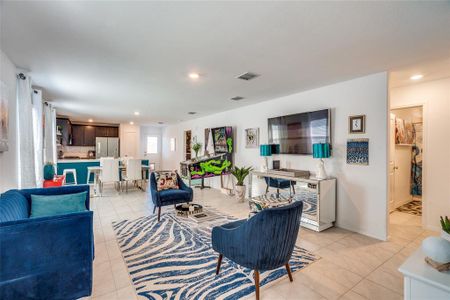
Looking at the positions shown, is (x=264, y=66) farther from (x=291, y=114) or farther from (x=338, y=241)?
(x=338, y=241)

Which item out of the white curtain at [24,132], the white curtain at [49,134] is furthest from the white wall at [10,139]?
the white curtain at [49,134]

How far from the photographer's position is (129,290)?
203 cm

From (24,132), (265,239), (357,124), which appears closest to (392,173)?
(357,124)

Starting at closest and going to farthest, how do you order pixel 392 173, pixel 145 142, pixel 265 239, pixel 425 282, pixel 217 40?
pixel 425 282, pixel 265 239, pixel 217 40, pixel 392 173, pixel 145 142

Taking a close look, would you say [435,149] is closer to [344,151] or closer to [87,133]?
[344,151]

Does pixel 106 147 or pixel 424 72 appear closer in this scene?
pixel 424 72

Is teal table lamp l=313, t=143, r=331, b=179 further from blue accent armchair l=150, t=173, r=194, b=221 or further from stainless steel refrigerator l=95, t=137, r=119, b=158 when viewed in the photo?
stainless steel refrigerator l=95, t=137, r=119, b=158

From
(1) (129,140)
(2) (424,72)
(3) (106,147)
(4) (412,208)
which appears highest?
(2) (424,72)

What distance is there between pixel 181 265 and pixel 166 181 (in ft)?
6.60

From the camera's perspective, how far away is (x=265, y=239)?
1795 millimetres

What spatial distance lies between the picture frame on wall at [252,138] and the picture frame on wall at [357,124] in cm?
224

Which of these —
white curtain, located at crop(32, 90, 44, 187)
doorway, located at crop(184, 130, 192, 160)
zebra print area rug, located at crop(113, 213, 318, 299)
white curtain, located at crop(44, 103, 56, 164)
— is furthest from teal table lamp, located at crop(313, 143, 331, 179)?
white curtain, located at crop(44, 103, 56, 164)

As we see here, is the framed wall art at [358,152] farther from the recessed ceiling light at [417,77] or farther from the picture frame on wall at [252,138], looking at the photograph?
the picture frame on wall at [252,138]

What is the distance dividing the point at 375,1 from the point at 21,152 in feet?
14.3
